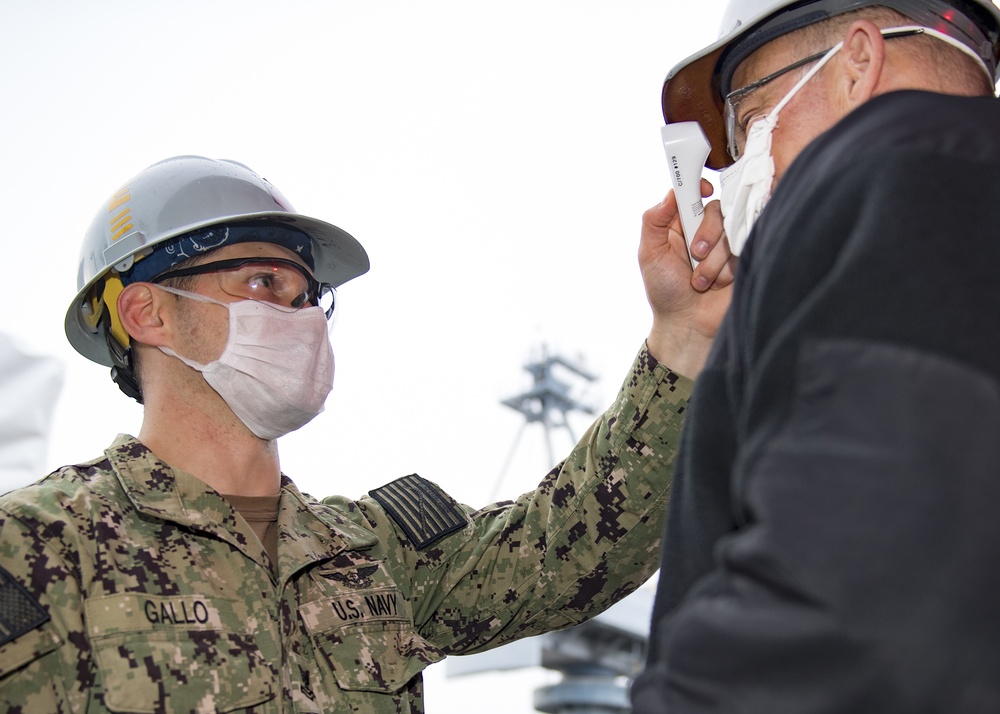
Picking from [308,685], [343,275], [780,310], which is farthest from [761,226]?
[343,275]

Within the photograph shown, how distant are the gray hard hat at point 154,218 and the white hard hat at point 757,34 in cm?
132

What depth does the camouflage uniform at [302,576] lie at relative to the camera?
7.16 ft

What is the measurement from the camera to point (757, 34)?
6.65 ft

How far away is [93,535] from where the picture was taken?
2.36 m

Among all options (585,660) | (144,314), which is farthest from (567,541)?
(585,660)

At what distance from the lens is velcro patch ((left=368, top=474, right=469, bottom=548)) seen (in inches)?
121

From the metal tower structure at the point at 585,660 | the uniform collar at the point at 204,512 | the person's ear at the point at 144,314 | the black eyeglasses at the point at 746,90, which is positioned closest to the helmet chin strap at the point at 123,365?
the person's ear at the point at 144,314

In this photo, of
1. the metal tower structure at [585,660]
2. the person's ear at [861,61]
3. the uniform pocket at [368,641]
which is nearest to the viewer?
the person's ear at [861,61]

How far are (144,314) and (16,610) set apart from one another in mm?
1223

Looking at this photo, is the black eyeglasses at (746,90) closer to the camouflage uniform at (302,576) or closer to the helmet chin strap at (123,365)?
the camouflage uniform at (302,576)

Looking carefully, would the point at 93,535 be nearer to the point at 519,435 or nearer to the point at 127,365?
the point at 127,365

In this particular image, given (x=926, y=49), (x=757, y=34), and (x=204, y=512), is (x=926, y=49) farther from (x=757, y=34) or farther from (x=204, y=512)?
(x=204, y=512)

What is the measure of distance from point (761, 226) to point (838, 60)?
23.3 inches

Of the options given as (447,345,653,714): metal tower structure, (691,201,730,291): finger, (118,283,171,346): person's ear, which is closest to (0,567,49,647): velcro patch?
(118,283,171,346): person's ear
